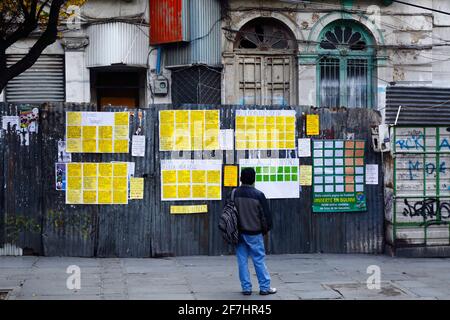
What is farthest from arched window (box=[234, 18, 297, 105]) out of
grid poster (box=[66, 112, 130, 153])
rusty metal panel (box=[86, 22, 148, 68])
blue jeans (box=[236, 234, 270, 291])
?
blue jeans (box=[236, 234, 270, 291])

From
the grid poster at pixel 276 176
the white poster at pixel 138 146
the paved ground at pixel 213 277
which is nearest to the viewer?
the paved ground at pixel 213 277

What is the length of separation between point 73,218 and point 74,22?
6.48 m

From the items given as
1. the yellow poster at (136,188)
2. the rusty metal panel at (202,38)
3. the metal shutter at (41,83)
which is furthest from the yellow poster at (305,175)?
the metal shutter at (41,83)

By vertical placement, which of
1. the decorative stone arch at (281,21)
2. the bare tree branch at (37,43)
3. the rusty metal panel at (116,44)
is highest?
the decorative stone arch at (281,21)

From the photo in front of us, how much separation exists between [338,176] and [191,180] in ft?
8.60

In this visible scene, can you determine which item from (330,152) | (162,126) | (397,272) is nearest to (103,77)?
(162,126)

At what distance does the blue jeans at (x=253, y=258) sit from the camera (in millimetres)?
9898

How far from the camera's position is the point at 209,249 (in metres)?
12.9

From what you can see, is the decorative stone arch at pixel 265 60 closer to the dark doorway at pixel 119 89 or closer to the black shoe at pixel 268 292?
the dark doorway at pixel 119 89

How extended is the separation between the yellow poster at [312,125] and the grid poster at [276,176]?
0.55 meters

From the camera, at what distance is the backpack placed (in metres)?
9.91

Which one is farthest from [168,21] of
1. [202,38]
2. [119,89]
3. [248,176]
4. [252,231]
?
[252,231]

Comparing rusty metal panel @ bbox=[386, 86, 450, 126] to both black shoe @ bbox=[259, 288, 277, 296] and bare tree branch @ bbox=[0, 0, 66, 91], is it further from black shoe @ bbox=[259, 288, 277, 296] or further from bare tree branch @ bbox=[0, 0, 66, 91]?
bare tree branch @ bbox=[0, 0, 66, 91]

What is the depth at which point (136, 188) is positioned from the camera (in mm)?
12609
